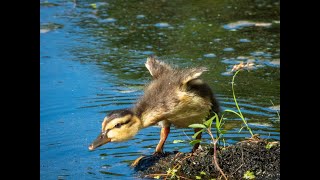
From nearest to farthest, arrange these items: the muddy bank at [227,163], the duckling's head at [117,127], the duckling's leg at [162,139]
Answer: the muddy bank at [227,163] < the duckling's head at [117,127] < the duckling's leg at [162,139]

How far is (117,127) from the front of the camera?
17.5 feet

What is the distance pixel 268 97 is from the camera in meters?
7.31

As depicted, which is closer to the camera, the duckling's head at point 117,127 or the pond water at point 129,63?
the duckling's head at point 117,127

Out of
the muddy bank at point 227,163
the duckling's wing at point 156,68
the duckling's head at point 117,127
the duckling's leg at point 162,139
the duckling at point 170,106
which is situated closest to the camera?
the muddy bank at point 227,163

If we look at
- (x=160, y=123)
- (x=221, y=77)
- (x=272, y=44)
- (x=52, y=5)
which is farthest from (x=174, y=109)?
(x=52, y=5)

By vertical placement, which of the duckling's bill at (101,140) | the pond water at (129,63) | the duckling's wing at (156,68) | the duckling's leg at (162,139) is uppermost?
the duckling's wing at (156,68)

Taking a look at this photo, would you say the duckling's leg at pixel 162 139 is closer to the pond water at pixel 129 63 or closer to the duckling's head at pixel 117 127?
the pond water at pixel 129 63

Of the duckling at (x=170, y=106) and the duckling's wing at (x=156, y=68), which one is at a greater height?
the duckling's wing at (x=156, y=68)

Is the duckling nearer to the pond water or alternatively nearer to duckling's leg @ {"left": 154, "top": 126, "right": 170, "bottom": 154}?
duckling's leg @ {"left": 154, "top": 126, "right": 170, "bottom": 154}

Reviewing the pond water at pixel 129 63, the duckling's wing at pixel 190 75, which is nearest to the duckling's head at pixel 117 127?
the pond water at pixel 129 63

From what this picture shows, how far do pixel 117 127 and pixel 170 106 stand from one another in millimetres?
555

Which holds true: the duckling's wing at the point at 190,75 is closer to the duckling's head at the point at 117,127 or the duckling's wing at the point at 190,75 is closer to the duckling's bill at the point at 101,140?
the duckling's head at the point at 117,127

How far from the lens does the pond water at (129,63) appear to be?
593cm
